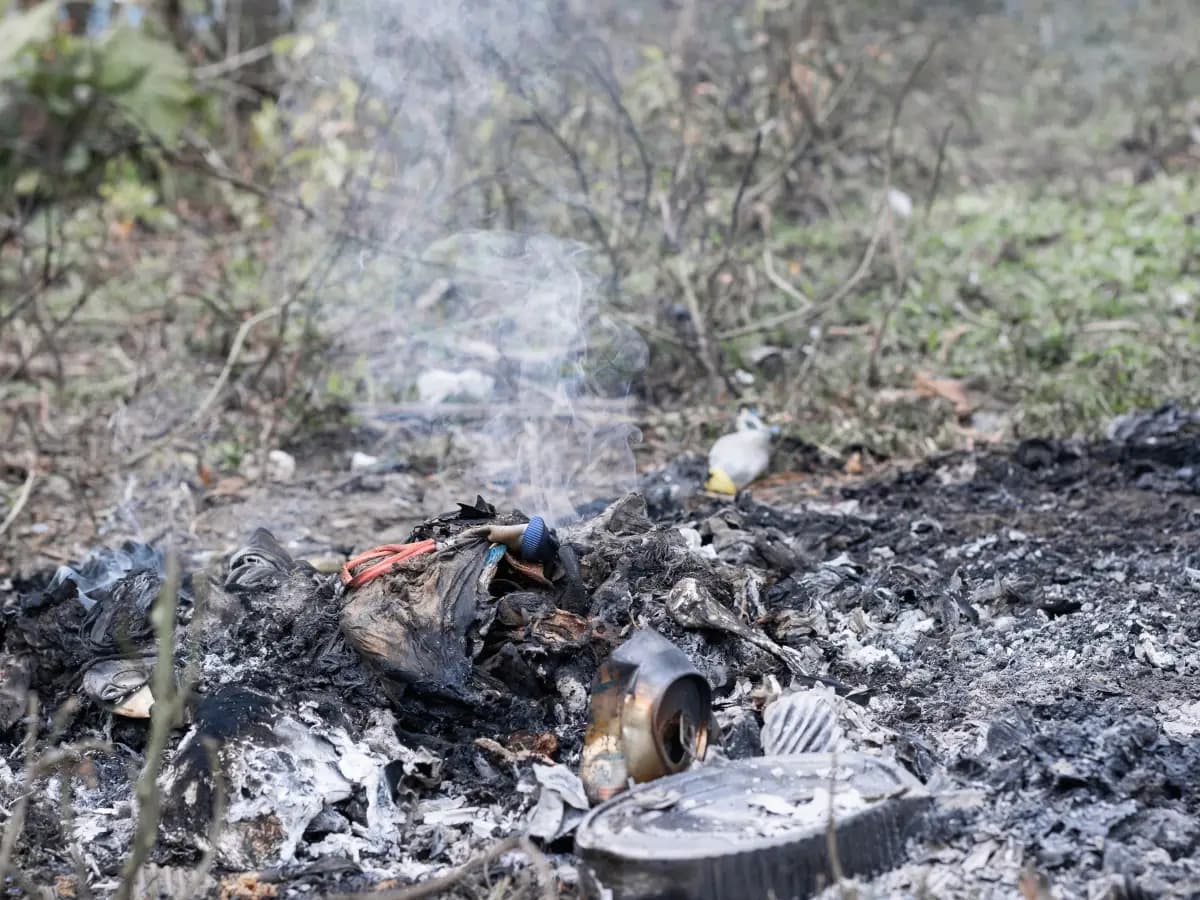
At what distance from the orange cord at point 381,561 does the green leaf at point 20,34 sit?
7801 millimetres

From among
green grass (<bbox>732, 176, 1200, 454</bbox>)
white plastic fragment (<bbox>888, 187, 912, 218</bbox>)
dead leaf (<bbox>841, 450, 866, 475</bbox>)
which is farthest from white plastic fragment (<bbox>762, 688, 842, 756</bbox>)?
white plastic fragment (<bbox>888, 187, 912, 218</bbox>)

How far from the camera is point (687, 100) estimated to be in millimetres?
7922

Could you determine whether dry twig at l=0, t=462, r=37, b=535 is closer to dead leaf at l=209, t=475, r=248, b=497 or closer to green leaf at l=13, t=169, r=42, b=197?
dead leaf at l=209, t=475, r=248, b=497

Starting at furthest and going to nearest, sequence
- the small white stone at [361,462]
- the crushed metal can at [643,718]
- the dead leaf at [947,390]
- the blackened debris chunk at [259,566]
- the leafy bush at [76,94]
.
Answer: the leafy bush at [76,94]
the dead leaf at [947,390]
the small white stone at [361,462]
the blackened debris chunk at [259,566]
the crushed metal can at [643,718]

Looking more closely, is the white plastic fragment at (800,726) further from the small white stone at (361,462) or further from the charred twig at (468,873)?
the small white stone at (361,462)

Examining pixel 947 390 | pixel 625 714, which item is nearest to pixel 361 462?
pixel 947 390

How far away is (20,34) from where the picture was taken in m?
9.70

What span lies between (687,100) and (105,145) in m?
4.92

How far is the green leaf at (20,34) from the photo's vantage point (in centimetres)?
968

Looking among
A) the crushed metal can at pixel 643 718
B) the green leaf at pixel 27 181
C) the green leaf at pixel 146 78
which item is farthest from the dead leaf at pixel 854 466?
the green leaf at pixel 146 78

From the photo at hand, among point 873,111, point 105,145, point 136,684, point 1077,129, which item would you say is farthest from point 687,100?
point 136,684

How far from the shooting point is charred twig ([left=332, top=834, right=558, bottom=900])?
2.37 metres

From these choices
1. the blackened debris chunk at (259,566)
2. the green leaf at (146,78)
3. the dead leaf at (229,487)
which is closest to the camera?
the blackened debris chunk at (259,566)

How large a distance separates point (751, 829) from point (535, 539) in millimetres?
1179
